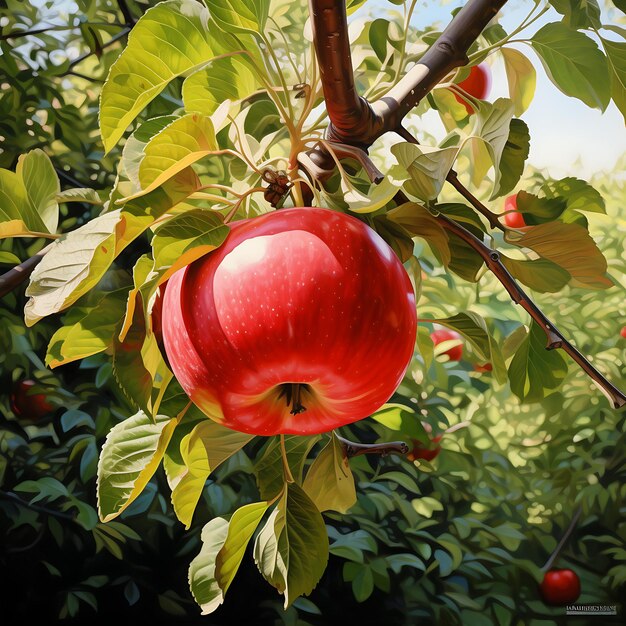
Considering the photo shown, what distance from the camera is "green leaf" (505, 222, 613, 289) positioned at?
1.10 ft

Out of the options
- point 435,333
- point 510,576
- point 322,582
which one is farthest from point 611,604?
point 435,333

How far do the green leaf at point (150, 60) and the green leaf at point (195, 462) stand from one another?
0.16 meters

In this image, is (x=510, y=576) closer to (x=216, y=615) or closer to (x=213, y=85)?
(x=216, y=615)

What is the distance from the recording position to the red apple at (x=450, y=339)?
4.32 feet

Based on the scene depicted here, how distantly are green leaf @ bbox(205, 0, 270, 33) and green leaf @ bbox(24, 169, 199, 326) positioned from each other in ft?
0.23

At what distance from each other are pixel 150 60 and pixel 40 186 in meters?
0.12

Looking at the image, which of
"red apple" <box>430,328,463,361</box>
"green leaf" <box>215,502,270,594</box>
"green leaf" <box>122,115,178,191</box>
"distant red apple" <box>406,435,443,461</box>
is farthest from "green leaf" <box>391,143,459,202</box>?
"distant red apple" <box>406,435,443,461</box>

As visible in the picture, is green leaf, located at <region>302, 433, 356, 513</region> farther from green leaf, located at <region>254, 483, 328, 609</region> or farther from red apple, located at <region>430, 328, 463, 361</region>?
red apple, located at <region>430, 328, 463, 361</region>

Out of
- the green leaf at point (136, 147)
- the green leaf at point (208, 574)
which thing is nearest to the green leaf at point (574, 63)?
the green leaf at point (136, 147)

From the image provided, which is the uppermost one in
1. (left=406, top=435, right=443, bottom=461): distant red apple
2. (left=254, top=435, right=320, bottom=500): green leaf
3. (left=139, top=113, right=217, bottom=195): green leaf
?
(left=139, top=113, right=217, bottom=195): green leaf

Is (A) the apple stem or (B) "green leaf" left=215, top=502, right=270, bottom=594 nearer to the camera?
(B) "green leaf" left=215, top=502, right=270, bottom=594

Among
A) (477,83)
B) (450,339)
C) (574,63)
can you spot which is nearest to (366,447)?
(574,63)

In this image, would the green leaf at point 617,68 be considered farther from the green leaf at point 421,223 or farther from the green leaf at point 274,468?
the green leaf at point 274,468

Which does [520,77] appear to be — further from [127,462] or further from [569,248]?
[127,462]
